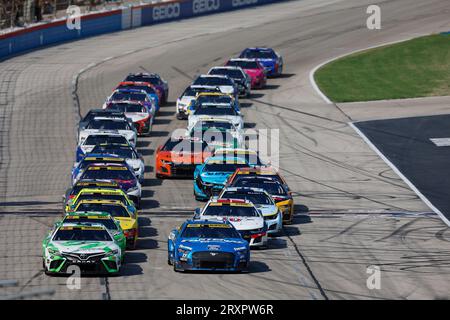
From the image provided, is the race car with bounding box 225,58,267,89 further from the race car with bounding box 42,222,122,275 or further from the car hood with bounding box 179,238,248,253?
the race car with bounding box 42,222,122,275

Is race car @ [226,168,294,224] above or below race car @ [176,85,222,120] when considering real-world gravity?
above

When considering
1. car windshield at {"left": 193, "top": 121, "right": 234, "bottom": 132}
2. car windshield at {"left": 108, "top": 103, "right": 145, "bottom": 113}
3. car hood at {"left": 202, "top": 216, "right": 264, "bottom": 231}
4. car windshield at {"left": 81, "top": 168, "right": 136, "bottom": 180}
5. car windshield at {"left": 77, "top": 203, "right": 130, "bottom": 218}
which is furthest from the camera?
car windshield at {"left": 108, "top": 103, "right": 145, "bottom": 113}

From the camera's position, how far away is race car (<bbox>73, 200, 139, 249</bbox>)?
1206 inches

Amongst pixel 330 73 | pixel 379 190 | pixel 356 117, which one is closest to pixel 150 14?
pixel 330 73

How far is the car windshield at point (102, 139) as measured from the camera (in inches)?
1646

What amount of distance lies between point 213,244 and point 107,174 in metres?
9.39

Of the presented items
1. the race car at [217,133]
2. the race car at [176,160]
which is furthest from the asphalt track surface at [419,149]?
the race car at [176,160]

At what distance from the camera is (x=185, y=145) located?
4131 cm

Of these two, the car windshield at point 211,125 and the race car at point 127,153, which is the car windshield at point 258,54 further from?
the race car at point 127,153

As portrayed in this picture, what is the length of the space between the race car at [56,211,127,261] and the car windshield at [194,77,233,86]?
2410 cm

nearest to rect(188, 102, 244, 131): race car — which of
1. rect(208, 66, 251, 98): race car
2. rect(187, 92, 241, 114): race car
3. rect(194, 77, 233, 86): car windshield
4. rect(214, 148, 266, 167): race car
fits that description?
rect(187, 92, 241, 114): race car

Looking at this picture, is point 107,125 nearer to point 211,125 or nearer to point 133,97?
point 211,125

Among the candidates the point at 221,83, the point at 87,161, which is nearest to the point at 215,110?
the point at 221,83
